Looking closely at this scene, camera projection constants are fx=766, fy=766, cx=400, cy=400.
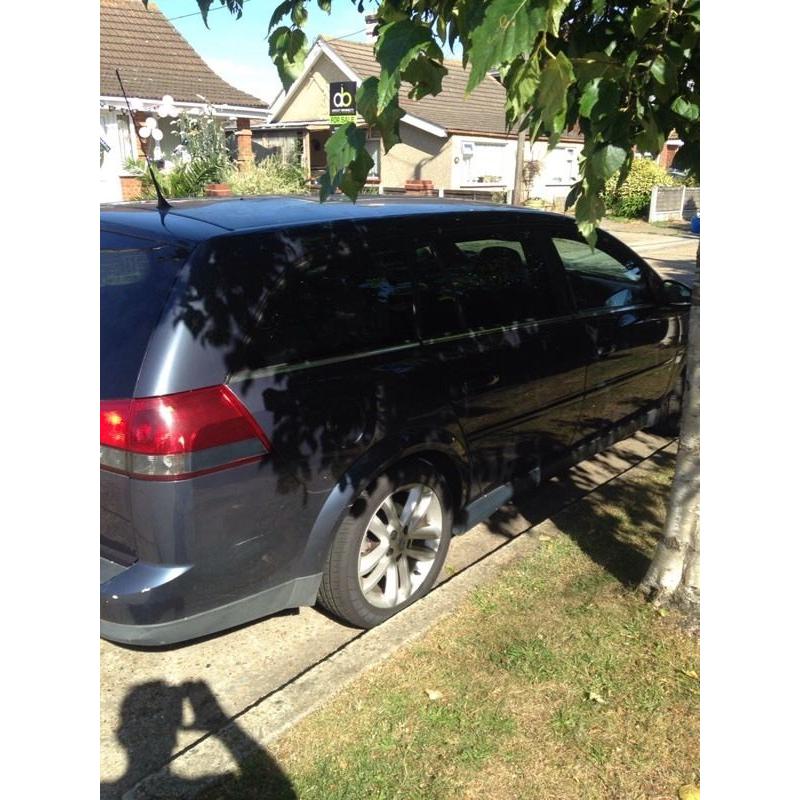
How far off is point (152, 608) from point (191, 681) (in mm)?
623

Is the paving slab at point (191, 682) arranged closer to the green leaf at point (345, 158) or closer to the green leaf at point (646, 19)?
the green leaf at point (345, 158)

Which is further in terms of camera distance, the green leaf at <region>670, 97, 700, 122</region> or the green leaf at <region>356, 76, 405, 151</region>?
the green leaf at <region>670, 97, 700, 122</region>

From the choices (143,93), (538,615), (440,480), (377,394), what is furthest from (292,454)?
(143,93)

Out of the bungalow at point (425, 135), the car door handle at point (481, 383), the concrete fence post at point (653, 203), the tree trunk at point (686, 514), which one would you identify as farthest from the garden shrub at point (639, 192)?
the tree trunk at point (686, 514)

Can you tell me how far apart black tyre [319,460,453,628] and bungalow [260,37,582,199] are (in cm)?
2077

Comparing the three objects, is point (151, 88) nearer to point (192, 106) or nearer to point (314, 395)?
point (192, 106)

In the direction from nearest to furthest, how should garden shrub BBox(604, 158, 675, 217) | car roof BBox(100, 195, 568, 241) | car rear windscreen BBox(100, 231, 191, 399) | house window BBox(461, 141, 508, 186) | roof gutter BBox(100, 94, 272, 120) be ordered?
car rear windscreen BBox(100, 231, 191, 399) → car roof BBox(100, 195, 568, 241) → roof gutter BBox(100, 94, 272, 120) → house window BBox(461, 141, 508, 186) → garden shrub BBox(604, 158, 675, 217)

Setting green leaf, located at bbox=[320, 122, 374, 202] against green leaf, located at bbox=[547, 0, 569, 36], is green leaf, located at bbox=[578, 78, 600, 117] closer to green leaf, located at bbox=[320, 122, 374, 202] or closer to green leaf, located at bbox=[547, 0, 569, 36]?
green leaf, located at bbox=[547, 0, 569, 36]

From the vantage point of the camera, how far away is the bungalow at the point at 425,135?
2523cm

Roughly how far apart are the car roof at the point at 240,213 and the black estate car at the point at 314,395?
0.02m

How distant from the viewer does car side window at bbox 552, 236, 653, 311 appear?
4.29 metres

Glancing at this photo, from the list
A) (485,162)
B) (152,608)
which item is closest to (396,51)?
(152,608)

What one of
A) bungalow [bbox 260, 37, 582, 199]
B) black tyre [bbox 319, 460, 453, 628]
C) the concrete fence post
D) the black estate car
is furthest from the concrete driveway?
the concrete fence post

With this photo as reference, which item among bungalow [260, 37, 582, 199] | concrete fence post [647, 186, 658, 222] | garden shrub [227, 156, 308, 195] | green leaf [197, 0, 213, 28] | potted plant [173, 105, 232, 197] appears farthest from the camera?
concrete fence post [647, 186, 658, 222]
